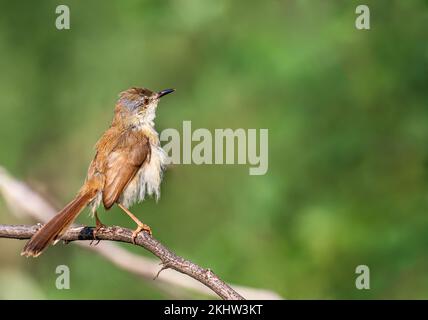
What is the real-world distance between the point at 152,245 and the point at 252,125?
489 cm

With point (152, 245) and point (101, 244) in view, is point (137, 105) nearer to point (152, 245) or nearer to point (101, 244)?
point (101, 244)

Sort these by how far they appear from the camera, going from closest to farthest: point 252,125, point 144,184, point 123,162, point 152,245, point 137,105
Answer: point 152,245 → point 123,162 → point 144,184 → point 137,105 → point 252,125

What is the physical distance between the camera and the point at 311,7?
10508mm

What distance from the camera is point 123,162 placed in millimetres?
6711

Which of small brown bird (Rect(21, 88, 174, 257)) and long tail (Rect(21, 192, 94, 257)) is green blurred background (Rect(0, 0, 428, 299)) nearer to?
small brown bird (Rect(21, 88, 174, 257))

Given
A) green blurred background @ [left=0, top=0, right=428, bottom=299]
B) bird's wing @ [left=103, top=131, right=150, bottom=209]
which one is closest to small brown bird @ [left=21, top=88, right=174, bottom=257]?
bird's wing @ [left=103, top=131, right=150, bottom=209]

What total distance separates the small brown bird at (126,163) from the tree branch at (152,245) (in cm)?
15

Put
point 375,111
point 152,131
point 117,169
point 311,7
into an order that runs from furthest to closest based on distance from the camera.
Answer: point 311,7 < point 375,111 < point 152,131 < point 117,169

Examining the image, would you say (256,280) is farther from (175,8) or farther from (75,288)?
(175,8)

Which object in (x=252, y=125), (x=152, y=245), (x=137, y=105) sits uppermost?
(x=252, y=125)

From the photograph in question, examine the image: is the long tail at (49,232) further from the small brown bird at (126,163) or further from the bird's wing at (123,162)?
the bird's wing at (123,162)

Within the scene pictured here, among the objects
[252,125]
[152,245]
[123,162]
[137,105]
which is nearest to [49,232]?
[152,245]

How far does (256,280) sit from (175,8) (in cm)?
363

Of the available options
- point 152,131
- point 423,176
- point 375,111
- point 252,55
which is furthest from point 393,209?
point 152,131
